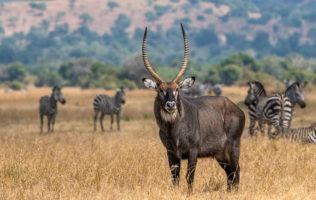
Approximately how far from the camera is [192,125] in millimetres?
9242

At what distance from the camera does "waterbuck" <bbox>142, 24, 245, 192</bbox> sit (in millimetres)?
9039

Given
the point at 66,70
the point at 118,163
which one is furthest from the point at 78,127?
the point at 66,70

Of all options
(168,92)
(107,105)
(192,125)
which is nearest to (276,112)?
(192,125)

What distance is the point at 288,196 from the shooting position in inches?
339

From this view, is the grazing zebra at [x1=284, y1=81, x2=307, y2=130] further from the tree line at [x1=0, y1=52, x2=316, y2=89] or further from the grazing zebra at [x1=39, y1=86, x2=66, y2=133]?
the tree line at [x1=0, y1=52, x2=316, y2=89]

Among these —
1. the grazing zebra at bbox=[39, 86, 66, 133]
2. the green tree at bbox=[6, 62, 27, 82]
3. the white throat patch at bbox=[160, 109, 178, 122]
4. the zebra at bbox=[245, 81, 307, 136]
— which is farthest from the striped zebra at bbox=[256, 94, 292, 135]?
the green tree at bbox=[6, 62, 27, 82]

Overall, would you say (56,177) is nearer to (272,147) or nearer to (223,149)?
(223,149)

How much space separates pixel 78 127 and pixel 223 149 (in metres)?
18.2

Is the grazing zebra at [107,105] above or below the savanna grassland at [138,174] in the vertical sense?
above

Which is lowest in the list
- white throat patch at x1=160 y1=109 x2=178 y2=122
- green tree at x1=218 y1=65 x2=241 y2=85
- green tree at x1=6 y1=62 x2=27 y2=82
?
white throat patch at x1=160 y1=109 x2=178 y2=122

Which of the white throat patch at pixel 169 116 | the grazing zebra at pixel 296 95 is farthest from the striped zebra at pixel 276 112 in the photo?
the white throat patch at pixel 169 116

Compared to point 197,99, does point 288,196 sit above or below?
below

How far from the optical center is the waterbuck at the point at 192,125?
9.04m

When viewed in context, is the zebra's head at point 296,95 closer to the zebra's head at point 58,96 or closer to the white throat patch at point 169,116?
the zebra's head at point 58,96
